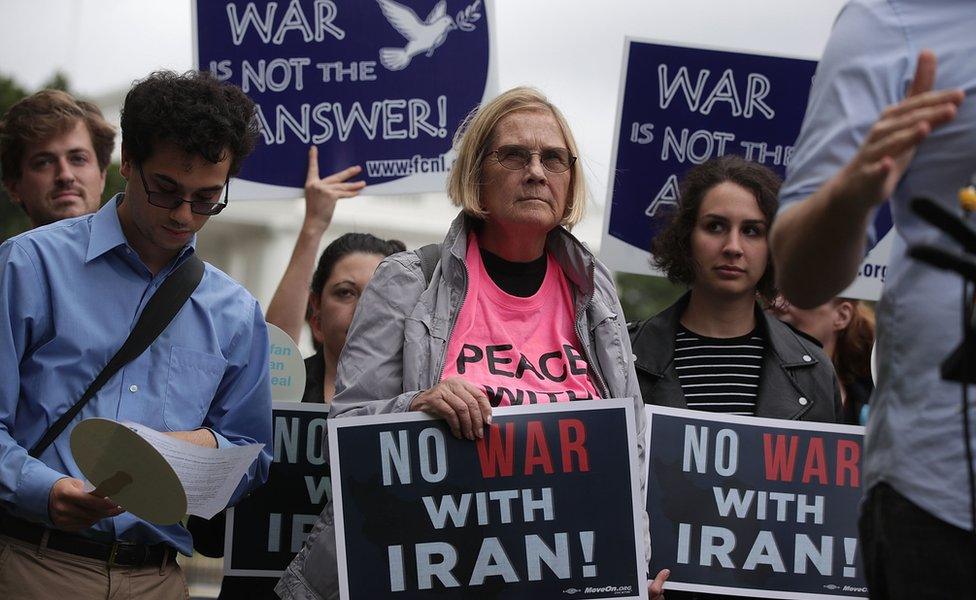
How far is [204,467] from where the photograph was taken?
312cm

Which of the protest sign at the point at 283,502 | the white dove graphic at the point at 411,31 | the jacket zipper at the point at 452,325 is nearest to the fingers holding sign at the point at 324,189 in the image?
the white dove graphic at the point at 411,31

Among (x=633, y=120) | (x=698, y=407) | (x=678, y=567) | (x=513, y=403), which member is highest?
(x=633, y=120)

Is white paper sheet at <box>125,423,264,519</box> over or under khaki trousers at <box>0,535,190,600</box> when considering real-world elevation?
over

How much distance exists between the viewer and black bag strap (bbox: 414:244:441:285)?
361 centimetres

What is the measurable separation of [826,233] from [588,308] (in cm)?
181

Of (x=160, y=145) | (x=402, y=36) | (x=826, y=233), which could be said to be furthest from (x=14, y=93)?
(x=826, y=233)

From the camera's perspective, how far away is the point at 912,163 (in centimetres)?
193

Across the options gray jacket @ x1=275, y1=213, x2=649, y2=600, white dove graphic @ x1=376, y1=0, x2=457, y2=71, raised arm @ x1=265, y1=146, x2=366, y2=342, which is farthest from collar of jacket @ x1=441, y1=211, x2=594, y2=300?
white dove graphic @ x1=376, y1=0, x2=457, y2=71

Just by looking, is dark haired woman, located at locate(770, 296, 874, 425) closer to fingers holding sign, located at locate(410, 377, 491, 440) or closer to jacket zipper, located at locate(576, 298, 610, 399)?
jacket zipper, located at locate(576, 298, 610, 399)

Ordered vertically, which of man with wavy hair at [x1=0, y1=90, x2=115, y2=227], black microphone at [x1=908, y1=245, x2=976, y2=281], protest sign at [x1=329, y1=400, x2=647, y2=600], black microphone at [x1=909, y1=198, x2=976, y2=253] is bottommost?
protest sign at [x1=329, y1=400, x2=647, y2=600]

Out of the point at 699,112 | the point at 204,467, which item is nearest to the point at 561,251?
the point at 204,467

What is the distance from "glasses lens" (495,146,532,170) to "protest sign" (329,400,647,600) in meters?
0.81

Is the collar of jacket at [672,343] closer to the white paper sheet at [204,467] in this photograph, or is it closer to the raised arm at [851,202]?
the white paper sheet at [204,467]

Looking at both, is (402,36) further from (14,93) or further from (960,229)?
(14,93)
